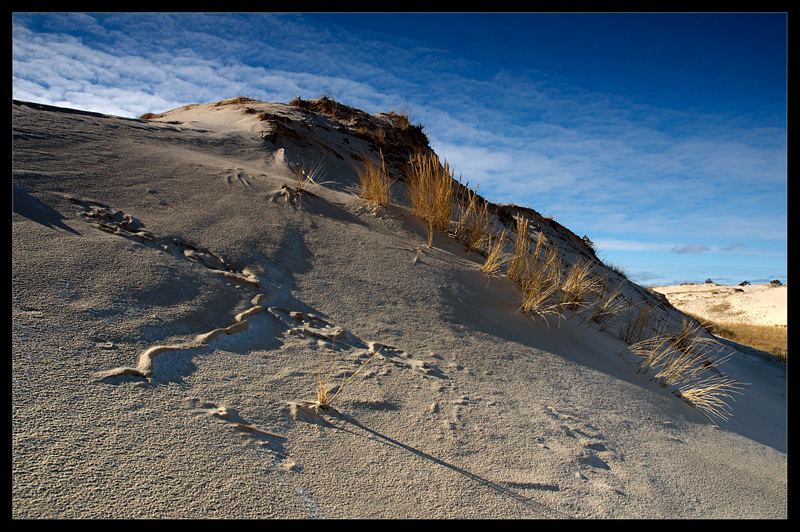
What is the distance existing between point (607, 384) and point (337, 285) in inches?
73.9

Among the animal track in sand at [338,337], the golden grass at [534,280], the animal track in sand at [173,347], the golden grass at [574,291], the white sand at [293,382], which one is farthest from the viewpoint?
the golden grass at [574,291]

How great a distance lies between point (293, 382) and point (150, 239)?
161 cm

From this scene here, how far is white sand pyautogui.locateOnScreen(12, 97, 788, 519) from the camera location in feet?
4.73

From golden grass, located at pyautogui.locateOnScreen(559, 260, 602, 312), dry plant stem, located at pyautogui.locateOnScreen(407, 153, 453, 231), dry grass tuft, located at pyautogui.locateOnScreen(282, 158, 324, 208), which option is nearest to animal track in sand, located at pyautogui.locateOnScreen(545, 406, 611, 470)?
golden grass, located at pyautogui.locateOnScreen(559, 260, 602, 312)

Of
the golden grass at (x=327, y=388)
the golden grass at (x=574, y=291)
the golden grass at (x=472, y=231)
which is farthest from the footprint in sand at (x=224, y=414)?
the golden grass at (x=472, y=231)

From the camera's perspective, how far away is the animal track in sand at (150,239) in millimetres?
2811

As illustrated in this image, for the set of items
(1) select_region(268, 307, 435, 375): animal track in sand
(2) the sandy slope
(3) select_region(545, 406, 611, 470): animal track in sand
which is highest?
(1) select_region(268, 307, 435, 375): animal track in sand

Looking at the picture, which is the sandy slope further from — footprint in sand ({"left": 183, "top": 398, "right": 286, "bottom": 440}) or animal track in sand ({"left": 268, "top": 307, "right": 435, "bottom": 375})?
footprint in sand ({"left": 183, "top": 398, "right": 286, "bottom": 440})

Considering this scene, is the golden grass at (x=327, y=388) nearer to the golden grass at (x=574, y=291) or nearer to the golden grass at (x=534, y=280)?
the golden grass at (x=534, y=280)

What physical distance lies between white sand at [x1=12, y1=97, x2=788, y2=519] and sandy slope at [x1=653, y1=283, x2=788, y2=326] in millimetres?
13271

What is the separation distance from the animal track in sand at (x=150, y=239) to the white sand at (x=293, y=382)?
0.02 metres

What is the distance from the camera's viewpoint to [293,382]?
2.01 metres
